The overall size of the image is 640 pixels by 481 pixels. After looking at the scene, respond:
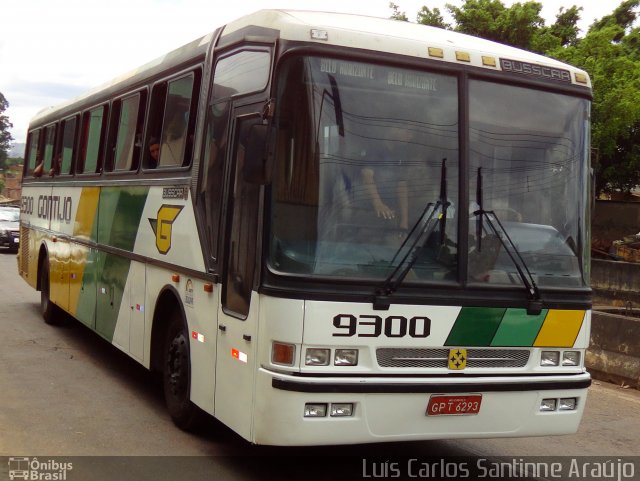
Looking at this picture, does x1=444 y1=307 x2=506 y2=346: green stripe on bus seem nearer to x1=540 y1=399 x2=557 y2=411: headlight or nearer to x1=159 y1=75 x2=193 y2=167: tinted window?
x1=540 y1=399 x2=557 y2=411: headlight

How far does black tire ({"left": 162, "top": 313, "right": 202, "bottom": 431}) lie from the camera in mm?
7195

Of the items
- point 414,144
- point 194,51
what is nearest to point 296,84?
point 414,144

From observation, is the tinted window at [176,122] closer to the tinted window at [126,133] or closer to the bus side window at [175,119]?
the bus side window at [175,119]

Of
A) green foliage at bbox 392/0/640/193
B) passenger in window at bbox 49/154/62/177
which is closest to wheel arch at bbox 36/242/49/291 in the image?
passenger in window at bbox 49/154/62/177

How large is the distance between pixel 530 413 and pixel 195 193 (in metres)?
3.06

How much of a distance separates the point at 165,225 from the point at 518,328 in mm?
3320

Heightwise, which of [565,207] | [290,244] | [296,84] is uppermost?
[296,84]

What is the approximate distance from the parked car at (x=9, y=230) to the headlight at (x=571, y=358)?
86.4ft

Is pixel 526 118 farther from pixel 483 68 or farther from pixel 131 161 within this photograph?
pixel 131 161

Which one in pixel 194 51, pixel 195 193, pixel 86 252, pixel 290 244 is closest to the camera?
pixel 290 244

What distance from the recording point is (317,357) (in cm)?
554

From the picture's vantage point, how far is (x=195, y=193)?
23.4 feet

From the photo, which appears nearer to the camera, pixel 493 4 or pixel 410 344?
pixel 410 344

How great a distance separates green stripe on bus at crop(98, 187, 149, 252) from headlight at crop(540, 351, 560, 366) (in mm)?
4133
